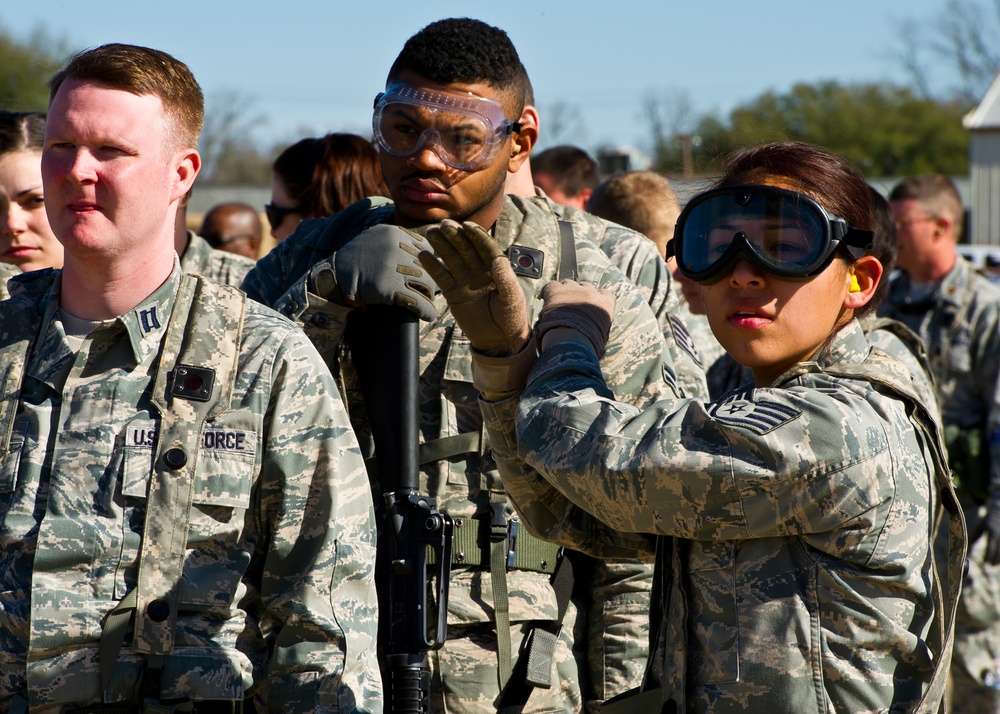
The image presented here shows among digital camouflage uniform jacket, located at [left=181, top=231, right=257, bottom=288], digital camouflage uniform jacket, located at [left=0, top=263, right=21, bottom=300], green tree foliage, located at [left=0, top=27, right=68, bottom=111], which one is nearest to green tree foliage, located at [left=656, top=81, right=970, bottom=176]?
green tree foliage, located at [left=0, top=27, right=68, bottom=111]

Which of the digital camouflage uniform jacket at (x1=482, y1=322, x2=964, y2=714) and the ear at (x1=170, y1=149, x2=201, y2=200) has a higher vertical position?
the ear at (x1=170, y1=149, x2=201, y2=200)

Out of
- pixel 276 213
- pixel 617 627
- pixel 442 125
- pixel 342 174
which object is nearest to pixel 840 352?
pixel 617 627

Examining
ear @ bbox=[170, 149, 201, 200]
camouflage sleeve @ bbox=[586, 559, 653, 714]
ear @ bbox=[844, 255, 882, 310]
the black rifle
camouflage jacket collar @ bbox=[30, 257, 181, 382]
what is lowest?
camouflage sleeve @ bbox=[586, 559, 653, 714]

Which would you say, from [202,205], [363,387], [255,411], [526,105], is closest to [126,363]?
[255,411]

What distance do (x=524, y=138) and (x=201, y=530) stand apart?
175 centimetres

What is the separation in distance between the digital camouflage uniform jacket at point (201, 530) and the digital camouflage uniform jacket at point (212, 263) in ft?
11.2

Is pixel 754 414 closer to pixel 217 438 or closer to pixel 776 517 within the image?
pixel 776 517

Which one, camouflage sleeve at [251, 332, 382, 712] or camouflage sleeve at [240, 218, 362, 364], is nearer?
camouflage sleeve at [251, 332, 382, 712]

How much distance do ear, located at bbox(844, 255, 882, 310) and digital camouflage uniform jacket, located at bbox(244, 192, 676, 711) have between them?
753 millimetres

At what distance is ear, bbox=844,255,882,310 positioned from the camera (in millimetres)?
2387

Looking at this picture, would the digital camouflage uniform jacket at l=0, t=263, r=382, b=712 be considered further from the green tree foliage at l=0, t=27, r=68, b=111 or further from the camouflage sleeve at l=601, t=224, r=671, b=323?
the green tree foliage at l=0, t=27, r=68, b=111

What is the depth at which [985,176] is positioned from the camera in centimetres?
3866

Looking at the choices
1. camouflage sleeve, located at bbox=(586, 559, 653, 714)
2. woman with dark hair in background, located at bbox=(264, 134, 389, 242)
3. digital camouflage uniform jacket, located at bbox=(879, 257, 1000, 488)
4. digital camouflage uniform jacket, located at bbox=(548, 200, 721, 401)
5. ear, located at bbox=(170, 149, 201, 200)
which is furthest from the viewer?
digital camouflage uniform jacket, located at bbox=(879, 257, 1000, 488)

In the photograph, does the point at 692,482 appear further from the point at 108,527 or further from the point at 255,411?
the point at 108,527
